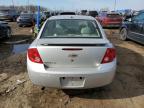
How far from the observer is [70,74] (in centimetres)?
419

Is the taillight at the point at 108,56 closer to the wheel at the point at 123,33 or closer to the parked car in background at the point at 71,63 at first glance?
the parked car in background at the point at 71,63

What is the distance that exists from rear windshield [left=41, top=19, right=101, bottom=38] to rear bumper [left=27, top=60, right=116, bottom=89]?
91 cm

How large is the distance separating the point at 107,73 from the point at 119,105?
2.29 ft

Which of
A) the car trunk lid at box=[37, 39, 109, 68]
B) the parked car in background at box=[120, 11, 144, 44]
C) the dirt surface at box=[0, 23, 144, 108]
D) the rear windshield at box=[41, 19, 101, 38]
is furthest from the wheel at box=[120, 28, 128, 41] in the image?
the car trunk lid at box=[37, 39, 109, 68]

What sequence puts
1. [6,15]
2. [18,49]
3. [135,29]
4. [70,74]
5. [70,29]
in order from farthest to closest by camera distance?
[6,15] → [135,29] → [18,49] → [70,29] → [70,74]

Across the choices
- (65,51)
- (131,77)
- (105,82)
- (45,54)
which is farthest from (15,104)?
(131,77)

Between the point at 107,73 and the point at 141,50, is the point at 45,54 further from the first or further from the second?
the point at 141,50

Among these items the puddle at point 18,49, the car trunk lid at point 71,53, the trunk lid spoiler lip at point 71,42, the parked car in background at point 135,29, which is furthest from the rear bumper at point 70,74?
the parked car in background at point 135,29

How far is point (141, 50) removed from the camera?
32.0 ft

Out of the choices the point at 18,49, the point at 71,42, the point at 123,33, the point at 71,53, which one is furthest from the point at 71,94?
the point at 123,33

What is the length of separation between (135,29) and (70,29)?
6.41 meters

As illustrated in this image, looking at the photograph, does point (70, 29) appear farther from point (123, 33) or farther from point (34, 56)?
point (123, 33)

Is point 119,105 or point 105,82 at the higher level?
point 105,82

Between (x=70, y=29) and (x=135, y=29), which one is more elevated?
(x=70, y=29)
